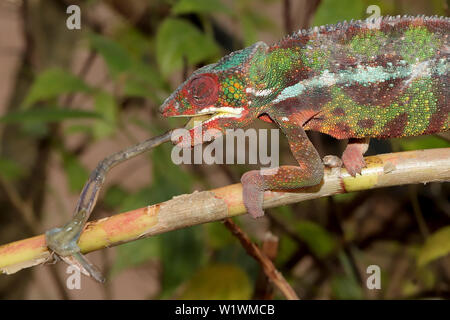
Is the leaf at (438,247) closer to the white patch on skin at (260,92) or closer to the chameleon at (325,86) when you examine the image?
the chameleon at (325,86)

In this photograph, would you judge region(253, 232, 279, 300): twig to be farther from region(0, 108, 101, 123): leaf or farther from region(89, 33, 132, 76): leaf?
region(89, 33, 132, 76): leaf

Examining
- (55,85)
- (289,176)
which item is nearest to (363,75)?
(289,176)

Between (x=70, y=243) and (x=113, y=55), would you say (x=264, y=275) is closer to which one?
(x=70, y=243)

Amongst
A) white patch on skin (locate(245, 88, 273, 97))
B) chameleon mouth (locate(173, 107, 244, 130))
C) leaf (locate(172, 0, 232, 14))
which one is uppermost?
leaf (locate(172, 0, 232, 14))

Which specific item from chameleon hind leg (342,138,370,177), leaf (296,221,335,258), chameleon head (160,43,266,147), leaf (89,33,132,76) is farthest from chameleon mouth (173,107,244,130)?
leaf (296,221,335,258)

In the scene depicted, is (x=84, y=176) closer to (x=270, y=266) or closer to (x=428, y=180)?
(x=270, y=266)
